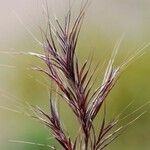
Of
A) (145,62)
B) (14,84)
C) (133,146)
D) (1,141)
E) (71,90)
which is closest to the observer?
(71,90)

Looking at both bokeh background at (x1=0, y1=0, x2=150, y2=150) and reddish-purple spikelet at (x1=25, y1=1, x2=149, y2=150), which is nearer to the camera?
reddish-purple spikelet at (x1=25, y1=1, x2=149, y2=150)

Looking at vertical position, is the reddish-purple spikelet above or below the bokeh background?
above

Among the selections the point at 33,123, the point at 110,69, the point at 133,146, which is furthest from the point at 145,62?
the point at 110,69

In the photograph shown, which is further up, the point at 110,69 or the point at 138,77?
the point at 110,69

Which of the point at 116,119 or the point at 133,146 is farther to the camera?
the point at 133,146

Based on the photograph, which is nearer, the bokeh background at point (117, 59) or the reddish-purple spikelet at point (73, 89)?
the reddish-purple spikelet at point (73, 89)

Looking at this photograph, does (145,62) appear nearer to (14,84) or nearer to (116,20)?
(116,20)

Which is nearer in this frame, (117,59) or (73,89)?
(73,89)

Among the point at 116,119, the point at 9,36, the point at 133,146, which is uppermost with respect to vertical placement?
the point at 116,119

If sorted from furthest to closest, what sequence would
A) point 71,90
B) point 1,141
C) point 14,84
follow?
point 14,84, point 1,141, point 71,90

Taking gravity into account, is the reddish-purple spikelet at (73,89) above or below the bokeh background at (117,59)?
above

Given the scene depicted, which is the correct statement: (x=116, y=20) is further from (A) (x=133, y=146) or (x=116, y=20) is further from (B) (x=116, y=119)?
(B) (x=116, y=119)
